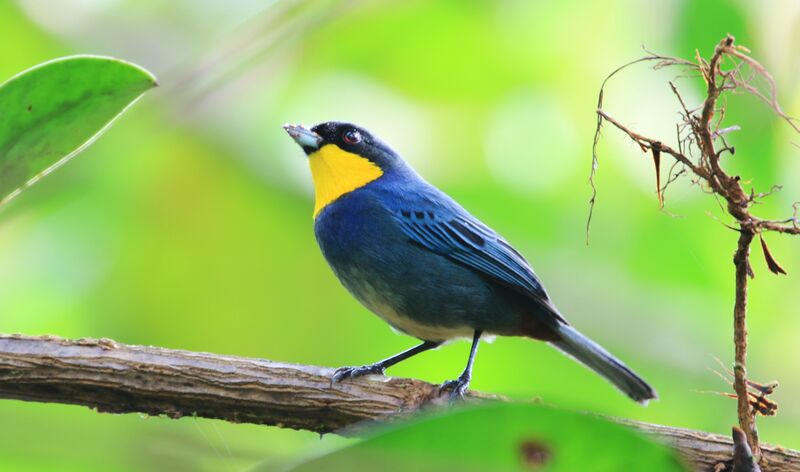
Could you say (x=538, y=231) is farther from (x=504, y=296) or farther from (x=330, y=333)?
(x=330, y=333)

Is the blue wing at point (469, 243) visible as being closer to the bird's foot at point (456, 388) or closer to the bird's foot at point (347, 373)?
the bird's foot at point (456, 388)

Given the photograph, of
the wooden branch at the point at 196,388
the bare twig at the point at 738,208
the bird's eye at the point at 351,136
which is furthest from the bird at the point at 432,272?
the bare twig at the point at 738,208

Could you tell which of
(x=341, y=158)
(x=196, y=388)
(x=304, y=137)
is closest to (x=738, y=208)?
(x=196, y=388)

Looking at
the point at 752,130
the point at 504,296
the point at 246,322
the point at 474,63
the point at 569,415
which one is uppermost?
the point at 474,63

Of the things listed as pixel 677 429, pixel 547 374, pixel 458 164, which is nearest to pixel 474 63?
pixel 458 164

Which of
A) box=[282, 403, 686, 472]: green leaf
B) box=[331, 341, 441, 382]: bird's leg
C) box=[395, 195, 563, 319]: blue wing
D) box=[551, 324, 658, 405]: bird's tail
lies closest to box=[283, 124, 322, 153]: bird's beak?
box=[395, 195, 563, 319]: blue wing

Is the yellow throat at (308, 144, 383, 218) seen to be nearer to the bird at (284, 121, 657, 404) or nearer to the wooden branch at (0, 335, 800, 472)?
the bird at (284, 121, 657, 404)
